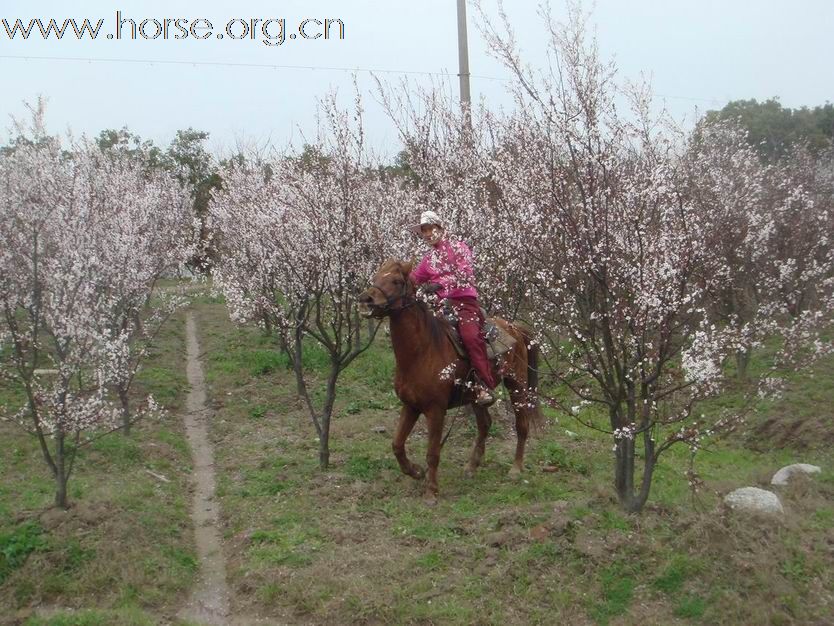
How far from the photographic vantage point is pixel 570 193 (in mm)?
6668

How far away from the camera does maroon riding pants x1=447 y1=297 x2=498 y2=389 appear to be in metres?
7.72

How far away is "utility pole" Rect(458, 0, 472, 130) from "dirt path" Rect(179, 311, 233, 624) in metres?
6.39

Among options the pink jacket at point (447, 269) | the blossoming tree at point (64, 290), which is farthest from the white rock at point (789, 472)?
the blossoming tree at point (64, 290)

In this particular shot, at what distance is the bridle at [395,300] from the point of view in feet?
22.8

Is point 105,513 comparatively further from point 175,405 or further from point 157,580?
point 175,405

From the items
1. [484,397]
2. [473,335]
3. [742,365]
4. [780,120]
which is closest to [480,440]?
[484,397]

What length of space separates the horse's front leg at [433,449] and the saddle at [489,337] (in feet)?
2.22

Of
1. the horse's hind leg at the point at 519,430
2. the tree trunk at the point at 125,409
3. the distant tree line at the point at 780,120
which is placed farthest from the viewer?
the distant tree line at the point at 780,120

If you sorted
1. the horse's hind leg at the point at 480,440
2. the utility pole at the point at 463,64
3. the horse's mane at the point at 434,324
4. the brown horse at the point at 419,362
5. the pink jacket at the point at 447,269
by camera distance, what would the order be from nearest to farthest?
the brown horse at the point at 419,362 → the pink jacket at the point at 447,269 → the horse's mane at the point at 434,324 → the horse's hind leg at the point at 480,440 → the utility pole at the point at 463,64

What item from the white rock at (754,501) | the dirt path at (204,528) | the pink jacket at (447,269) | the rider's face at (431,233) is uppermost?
the rider's face at (431,233)

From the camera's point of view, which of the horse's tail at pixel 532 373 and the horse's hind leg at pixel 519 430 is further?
the horse's tail at pixel 532 373

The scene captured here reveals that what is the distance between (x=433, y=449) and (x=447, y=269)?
1.81 meters

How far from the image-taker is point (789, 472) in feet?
24.5

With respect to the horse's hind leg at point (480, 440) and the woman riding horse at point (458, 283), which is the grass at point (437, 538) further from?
the woman riding horse at point (458, 283)
